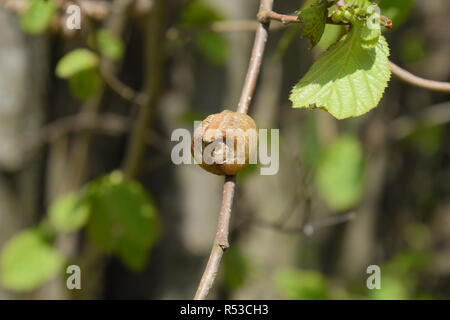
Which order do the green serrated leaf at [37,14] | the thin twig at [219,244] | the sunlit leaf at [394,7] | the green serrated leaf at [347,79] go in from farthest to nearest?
the green serrated leaf at [37,14] < the sunlit leaf at [394,7] < the green serrated leaf at [347,79] < the thin twig at [219,244]

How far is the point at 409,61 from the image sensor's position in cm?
210

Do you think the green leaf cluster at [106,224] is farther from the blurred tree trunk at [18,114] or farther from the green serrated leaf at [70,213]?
the blurred tree trunk at [18,114]

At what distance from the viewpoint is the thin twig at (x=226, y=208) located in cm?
47

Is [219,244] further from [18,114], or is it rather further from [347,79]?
[18,114]

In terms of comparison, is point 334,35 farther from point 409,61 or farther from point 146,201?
point 409,61

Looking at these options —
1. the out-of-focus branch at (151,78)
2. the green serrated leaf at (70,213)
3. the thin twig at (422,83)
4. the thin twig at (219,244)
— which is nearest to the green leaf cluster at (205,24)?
the out-of-focus branch at (151,78)

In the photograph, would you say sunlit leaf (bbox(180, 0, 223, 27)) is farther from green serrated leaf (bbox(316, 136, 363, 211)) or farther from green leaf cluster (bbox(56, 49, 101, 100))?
green serrated leaf (bbox(316, 136, 363, 211))

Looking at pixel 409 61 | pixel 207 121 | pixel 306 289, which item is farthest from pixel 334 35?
pixel 409 61

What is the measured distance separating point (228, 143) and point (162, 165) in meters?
1.10

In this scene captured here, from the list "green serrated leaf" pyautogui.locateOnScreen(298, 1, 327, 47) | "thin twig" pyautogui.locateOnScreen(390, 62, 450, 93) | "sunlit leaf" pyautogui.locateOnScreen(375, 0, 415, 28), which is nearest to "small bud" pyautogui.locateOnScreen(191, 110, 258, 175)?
"green serrated leaf" pyautogui.locateOnScreen(298, 1, 327, 47)

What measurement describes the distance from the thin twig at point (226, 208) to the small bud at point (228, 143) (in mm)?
15

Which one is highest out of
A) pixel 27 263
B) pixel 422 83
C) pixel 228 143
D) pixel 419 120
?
pixel 419 120

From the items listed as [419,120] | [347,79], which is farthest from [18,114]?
[419,120]

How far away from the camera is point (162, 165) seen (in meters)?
1.65
